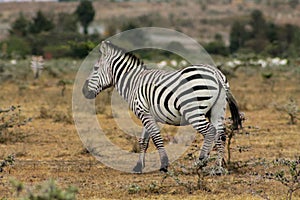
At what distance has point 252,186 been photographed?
768cm

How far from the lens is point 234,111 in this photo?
8383mm

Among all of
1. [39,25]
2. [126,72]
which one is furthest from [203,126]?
[39,25]

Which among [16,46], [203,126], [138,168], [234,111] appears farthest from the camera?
[16,46]

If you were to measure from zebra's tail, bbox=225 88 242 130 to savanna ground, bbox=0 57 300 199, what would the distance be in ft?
0.67

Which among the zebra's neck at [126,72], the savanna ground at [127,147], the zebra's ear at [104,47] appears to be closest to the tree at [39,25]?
the savanna ground at [127,147]

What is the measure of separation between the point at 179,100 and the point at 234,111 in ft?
2.70

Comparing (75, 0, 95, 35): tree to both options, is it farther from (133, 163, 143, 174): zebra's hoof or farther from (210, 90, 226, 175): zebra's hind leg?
(210, 90, 226, 175): zebra's hind leg

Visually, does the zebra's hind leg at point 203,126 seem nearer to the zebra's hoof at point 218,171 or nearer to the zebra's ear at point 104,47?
the zebra's hoof at point 218,171

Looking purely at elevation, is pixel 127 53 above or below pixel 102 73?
above

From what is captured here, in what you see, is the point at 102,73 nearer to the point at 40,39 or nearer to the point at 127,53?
the point at 127,53

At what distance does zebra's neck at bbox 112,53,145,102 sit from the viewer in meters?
8.90

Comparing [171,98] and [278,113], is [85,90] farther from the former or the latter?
[278,113]

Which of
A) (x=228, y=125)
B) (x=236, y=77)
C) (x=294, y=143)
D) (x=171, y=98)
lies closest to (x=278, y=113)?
(x=294, y=143)

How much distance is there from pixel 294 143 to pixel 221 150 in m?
3.42
